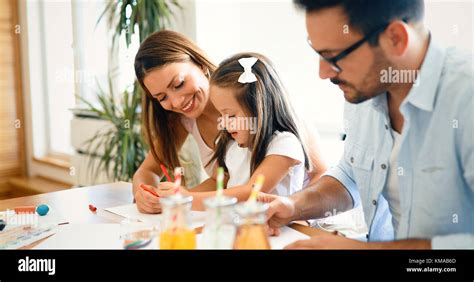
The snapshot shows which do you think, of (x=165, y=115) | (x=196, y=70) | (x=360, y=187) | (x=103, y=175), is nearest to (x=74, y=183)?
(x=103, y=175)

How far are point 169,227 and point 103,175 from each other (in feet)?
6.82

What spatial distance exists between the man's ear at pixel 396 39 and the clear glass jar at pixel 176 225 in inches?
16.6

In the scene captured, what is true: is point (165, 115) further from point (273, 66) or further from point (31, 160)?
point (31, 160)

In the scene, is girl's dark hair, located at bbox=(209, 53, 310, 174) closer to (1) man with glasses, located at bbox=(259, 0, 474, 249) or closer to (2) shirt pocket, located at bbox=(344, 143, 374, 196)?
(2) shirt pocket, located at bbox=(344, 143, 374, 196)

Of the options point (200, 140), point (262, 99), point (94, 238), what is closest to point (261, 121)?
point (262, 99)

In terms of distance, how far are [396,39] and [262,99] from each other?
1.56 feet

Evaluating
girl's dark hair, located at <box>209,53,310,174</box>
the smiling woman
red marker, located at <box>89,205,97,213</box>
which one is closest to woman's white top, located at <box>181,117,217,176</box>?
the smiling woman

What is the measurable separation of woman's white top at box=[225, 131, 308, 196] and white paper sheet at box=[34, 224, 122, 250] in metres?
0.39

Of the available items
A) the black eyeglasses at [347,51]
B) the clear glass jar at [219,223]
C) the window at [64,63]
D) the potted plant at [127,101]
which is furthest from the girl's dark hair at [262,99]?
the potted plant at [127,101]

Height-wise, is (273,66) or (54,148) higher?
(273,66)

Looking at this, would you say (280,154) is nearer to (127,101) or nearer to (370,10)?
(370,10)

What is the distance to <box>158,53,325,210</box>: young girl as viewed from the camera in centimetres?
133

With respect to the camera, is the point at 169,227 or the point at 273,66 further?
the point at 273,66
